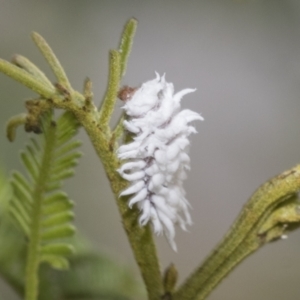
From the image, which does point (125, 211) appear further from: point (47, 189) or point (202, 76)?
point (202, 76)

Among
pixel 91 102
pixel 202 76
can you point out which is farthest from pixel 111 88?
pixel 202 76

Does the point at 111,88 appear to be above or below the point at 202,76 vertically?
below

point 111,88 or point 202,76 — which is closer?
point 111,88

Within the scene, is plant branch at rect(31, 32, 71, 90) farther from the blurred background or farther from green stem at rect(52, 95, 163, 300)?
the blurred background

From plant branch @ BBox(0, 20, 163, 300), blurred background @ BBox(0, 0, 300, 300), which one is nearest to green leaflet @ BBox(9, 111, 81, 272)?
plant branch @ BBox(0, 20, 163, 300)

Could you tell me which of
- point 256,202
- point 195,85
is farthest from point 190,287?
point 195,85
